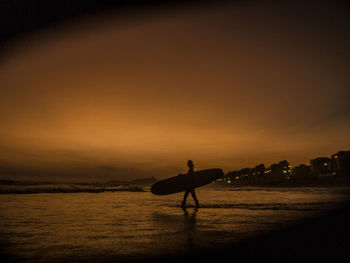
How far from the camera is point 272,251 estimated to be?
17.0ft

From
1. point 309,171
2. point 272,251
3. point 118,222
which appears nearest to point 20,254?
point 118,222

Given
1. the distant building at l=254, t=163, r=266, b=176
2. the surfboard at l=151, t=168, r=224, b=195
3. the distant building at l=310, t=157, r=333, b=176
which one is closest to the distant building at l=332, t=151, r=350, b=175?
the distant building at l=310, t=157, r=333, b=176

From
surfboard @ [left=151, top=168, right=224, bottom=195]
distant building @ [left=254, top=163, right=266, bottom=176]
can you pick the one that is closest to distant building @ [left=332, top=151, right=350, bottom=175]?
distant building @ [left=254, top=163, right=266, bottom=176]

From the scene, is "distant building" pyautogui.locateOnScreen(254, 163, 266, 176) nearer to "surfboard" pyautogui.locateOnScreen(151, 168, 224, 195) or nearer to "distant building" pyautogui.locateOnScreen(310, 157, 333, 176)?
"distant building" pyautogui.locateOnScreen(310, 157, 333, 176)

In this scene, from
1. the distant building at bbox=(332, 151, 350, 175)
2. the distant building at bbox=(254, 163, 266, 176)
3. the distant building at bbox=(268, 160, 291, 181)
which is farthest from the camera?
the distant building at bbox=(254, 163, 266, 176)

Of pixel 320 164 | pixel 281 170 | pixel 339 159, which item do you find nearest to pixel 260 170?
pixel 281 170

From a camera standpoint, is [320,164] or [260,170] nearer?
[320,164]

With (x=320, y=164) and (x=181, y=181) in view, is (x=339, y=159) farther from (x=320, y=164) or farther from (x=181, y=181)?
(x=181, y=181)

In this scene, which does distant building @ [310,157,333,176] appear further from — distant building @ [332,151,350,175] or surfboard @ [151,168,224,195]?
surfboard @ [151,168,224,195]

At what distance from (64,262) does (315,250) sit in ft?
15.9

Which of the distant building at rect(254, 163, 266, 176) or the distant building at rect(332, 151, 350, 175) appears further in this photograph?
the distant building at rect(254, 163, 266, 176)

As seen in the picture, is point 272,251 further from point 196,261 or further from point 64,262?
point 64,262

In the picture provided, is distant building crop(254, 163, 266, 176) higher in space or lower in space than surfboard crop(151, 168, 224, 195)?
higher

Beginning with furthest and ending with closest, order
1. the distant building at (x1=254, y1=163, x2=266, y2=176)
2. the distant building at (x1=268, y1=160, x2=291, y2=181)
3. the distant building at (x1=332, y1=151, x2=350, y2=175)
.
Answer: the distant building at (x1=254, y1=163, x2=266, y2=176) < the distant building at (x1=268, y1=160, x2=291, y2=181) < the distant building at (x1=332, y1=151, x2=350, y2=175)
